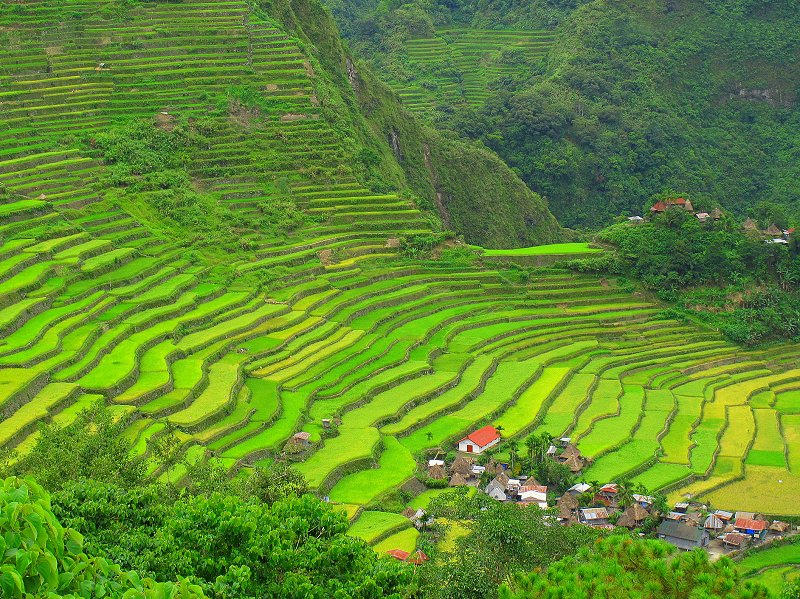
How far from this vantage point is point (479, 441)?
22.1 meters

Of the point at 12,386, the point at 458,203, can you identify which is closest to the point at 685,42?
the point at 458,203

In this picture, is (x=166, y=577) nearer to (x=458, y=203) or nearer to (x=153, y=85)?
(x=153, y=85)

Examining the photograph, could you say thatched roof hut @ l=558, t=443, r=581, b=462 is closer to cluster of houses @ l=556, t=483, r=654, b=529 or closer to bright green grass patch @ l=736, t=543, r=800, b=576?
cluster of houses @ l=556, t=483, r=654, b=529

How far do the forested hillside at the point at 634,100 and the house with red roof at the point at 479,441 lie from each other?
35778 millimetres

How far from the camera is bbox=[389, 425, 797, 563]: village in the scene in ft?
61.6

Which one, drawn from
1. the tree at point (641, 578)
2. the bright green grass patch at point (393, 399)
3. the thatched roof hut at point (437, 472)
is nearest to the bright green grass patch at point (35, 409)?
the bright green grass patch at point (393, 399)

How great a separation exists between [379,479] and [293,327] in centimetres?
805

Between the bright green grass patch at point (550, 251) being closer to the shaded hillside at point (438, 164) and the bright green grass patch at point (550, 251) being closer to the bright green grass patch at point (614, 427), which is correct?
the bright green grass patch at point (614, 427)

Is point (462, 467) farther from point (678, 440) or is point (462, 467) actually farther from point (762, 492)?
point (762, 492)

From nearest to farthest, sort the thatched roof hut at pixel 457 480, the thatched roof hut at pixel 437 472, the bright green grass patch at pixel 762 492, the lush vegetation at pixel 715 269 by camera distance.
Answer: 1. the thatched roof hut at pixel 457 480
2. the thatched roof hut at pixel 437 472
3. the bright green grass patch at pixel 762 492
4. the lush vegetation at pixel 715 269

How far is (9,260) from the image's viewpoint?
25047 mm

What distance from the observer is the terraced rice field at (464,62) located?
67875 mm

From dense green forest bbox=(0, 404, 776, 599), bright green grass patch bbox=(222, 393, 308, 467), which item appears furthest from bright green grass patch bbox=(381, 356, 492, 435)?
dense green forest bbox=(0, 404, 776, 599)

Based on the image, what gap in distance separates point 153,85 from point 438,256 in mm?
12522
